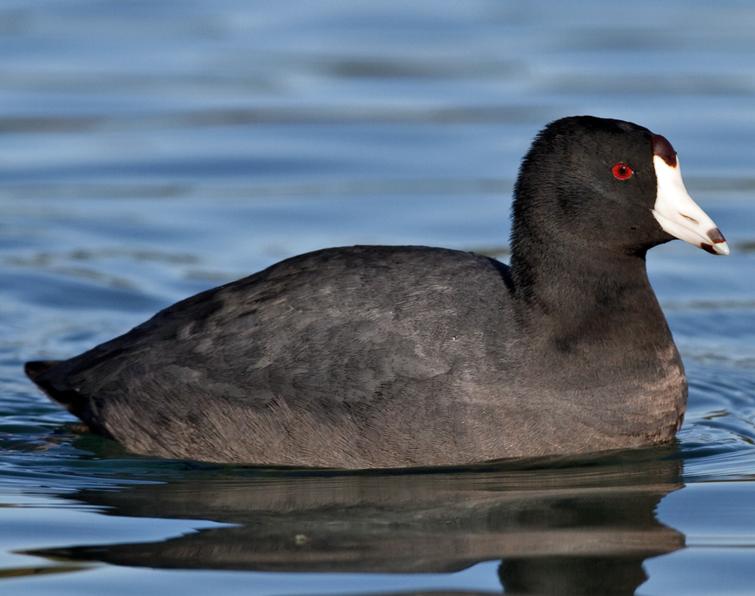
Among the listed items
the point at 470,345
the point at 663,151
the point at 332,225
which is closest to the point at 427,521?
the point at 470,345

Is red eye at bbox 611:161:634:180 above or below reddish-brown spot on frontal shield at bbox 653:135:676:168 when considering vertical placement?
below

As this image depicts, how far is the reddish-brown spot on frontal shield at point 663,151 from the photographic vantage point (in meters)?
7.25

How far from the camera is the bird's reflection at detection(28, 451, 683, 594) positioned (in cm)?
591

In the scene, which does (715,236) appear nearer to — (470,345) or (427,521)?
(470,345)

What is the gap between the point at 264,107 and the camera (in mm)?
14898

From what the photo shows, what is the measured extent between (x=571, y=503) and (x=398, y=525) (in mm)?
756

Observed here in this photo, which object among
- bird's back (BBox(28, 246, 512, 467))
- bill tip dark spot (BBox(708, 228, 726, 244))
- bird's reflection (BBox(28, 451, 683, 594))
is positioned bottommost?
bird's reflection (BBox(28, 451, 683, 594))

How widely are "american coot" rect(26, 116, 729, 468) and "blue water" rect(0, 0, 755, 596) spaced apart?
0.18 m

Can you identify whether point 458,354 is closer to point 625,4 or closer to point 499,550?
point 499,550

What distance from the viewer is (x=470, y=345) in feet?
23.4

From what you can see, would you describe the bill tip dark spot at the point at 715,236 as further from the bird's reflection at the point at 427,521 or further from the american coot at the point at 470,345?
the bird's reflection at the point at 427,521

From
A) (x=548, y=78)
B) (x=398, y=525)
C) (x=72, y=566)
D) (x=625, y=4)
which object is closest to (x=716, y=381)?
(x=398, y=525)

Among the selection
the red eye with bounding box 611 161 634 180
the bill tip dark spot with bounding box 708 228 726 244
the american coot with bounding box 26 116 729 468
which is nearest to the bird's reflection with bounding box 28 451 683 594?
the american coot with bounding box 26 116 729 468

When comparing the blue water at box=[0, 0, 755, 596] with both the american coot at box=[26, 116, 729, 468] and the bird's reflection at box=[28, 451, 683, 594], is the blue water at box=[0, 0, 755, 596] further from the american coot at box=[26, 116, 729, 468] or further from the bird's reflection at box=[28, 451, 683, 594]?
the american coot at box=[26, 116, 729, 468]
